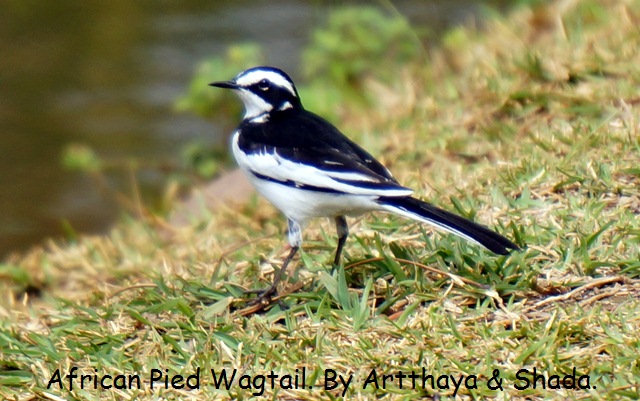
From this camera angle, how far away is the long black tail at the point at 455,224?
446 centimetres

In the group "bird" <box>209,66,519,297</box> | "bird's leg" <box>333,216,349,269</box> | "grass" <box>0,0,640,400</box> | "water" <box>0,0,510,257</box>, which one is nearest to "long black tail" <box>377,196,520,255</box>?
"bird" <box>209,66,519,297</box>

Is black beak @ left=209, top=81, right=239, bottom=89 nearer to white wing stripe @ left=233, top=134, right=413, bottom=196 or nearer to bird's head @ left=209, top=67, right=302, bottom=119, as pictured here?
bird's head @ left=209, top=67, right=302, bottom=119

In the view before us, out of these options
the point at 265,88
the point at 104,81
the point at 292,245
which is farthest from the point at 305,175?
the point at 104,81

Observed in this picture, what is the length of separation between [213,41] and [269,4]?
4.08ft

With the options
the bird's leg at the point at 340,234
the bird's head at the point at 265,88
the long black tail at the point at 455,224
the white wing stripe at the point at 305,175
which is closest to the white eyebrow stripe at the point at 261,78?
the bird's head at the point at 265,88

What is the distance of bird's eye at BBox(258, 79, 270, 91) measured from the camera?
5.51m

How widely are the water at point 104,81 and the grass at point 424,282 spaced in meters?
2.38

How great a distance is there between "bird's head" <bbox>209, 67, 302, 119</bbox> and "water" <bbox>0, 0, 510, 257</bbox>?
3.92 meters

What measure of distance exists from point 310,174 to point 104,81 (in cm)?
722

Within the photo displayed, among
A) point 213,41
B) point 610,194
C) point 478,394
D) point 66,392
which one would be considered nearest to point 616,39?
point 610,194

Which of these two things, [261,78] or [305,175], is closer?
[305,175]

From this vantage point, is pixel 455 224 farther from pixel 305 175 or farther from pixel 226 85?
pixel 226 85

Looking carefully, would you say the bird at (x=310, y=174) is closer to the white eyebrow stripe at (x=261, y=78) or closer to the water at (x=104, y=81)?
the white eyebrow stripe at (x=261, y=78)

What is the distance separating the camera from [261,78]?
217 inches
